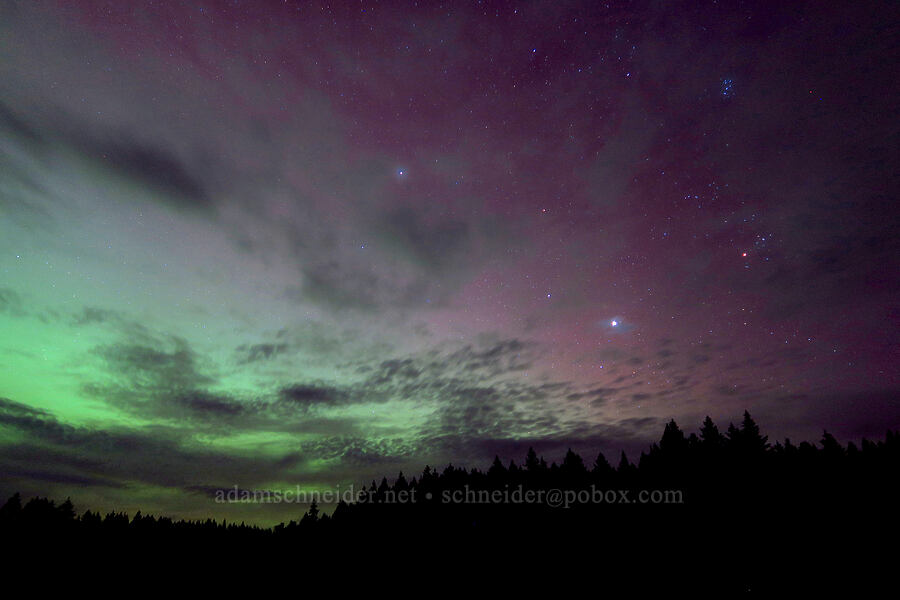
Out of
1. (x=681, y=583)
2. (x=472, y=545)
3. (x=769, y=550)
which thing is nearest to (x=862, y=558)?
(x=769, y=550)

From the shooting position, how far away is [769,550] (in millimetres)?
40344

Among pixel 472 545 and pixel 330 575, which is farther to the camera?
pixel 330 575

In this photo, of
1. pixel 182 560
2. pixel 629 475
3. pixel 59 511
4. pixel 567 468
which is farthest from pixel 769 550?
pixel 59 511

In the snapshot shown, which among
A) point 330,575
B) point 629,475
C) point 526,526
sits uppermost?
point 629,475

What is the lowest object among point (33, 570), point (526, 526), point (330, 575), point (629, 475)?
point (330, 575)

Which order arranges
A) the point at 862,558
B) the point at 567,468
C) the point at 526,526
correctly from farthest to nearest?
the point at 567,468
the point at 526,526
the point at 862,558

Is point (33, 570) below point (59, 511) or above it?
below

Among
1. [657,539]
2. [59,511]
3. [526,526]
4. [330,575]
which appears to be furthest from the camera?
[59,511]

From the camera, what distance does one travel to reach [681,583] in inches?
1646

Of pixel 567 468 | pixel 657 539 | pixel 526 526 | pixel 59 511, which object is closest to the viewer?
pixel 657 539

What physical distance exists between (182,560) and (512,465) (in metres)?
86.1

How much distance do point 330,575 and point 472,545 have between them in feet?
115

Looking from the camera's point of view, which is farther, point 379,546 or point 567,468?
point 379,546

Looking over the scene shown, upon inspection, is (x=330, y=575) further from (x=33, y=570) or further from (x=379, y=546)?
(x=33, y=570)
